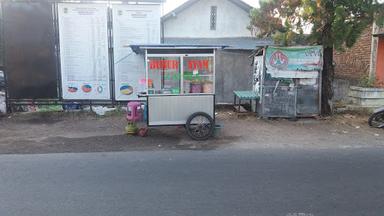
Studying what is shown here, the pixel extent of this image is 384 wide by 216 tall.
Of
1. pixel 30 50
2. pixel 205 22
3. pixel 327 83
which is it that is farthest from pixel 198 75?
pixel 205 22

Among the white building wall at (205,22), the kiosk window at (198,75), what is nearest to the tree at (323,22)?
the kiosk window at (198,75)

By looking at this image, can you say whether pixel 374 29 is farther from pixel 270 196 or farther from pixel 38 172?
pixel 38 172

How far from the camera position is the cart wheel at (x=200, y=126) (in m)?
8.55

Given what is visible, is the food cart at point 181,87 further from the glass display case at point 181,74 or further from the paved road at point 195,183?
the paved road at point 195,183

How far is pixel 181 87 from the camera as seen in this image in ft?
33.0

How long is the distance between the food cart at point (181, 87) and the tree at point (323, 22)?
9.08ft

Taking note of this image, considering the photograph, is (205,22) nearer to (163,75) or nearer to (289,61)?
(289,61)

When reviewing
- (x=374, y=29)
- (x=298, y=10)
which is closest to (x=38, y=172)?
(x=298, y=10)

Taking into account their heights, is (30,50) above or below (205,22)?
below

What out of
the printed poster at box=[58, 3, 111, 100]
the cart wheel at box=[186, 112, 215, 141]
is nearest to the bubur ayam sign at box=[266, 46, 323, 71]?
the cart wheel at box=[186, 112, 215, 141]

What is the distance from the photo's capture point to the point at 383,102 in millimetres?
12727

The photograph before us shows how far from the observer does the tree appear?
10.3 metres

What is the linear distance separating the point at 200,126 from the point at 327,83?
503 centimetres

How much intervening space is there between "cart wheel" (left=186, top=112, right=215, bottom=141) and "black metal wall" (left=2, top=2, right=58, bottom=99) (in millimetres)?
5817
